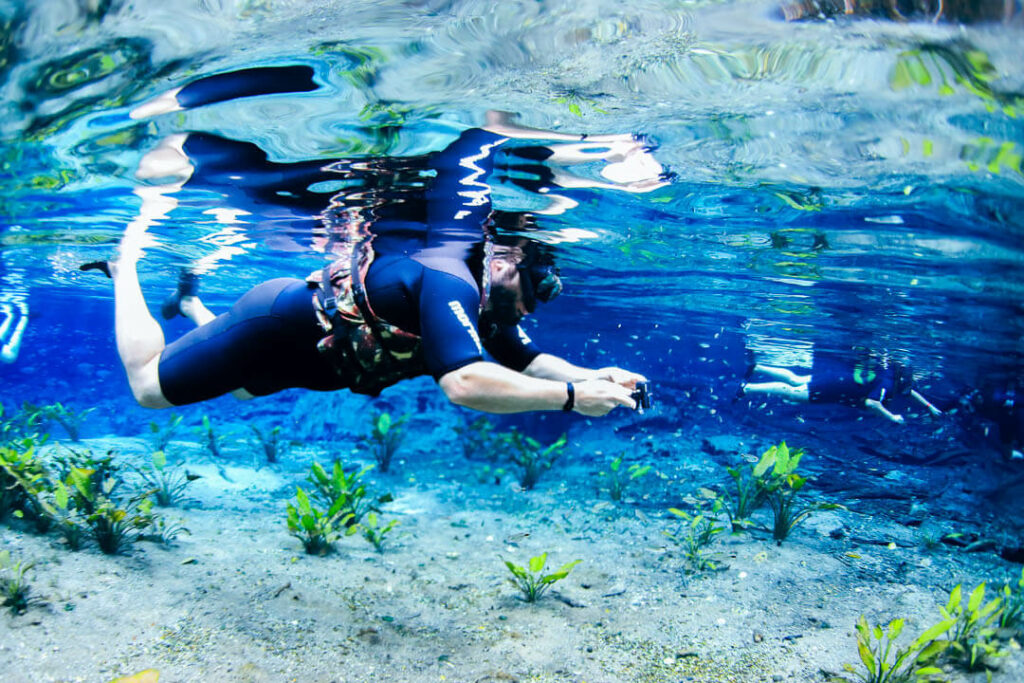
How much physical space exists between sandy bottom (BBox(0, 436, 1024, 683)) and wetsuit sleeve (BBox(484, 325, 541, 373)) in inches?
117

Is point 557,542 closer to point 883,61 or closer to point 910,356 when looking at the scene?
point 883,61

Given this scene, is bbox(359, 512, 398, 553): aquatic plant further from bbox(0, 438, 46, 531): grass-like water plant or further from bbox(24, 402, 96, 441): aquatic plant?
bbox(24, 402, 96, 441): aquatic plant

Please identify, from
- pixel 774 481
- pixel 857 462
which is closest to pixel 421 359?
pixel 774 481

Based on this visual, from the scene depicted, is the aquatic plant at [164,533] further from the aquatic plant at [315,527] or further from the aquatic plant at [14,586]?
the aquatic plant at [14,586]

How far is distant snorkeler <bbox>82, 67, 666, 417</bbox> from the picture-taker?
344 cm

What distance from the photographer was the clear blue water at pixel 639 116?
4496mm

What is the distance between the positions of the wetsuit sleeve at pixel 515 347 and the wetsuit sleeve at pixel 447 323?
53.3 inches

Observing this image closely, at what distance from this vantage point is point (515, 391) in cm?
333

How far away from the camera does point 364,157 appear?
7266mm

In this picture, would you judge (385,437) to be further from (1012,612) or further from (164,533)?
(1012,612)

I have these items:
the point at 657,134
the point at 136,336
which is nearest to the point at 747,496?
the point at 657,134

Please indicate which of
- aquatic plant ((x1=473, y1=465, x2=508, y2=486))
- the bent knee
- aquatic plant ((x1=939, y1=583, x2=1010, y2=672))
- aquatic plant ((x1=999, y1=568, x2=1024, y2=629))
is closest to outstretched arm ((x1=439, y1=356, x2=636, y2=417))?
the bent knee

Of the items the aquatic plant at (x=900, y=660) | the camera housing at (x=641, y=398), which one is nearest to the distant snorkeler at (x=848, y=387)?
the aquatic plant at (x=900, y=660)

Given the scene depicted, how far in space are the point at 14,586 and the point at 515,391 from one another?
5.31m
